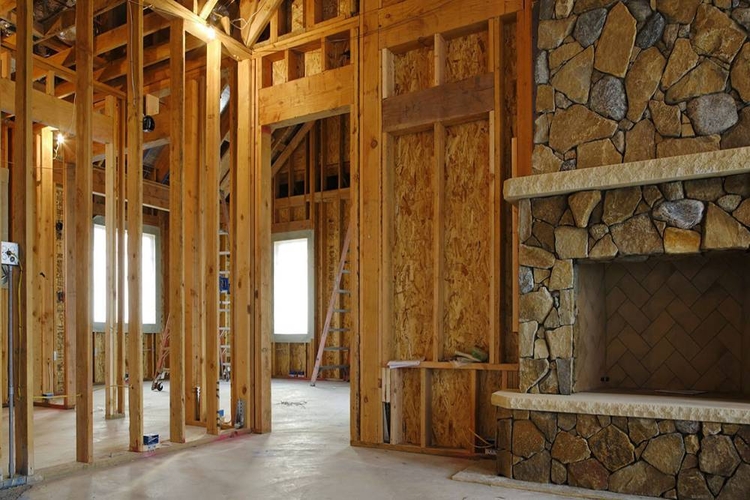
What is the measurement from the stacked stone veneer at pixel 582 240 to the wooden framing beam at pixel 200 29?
3.19 meters

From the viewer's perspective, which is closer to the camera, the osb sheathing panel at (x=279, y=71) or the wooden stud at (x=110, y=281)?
the osb sheathing panel at (x=279, y=71)

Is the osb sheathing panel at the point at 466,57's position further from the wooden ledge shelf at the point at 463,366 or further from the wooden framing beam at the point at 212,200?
the wooden ledge shelf at the point at 463,366

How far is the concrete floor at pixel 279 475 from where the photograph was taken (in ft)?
→ 12.1

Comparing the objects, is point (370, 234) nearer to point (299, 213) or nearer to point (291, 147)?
point (299, 213)

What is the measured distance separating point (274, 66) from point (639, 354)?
13.4 ft

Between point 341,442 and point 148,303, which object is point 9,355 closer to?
point 341,442

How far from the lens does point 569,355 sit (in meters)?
3.85

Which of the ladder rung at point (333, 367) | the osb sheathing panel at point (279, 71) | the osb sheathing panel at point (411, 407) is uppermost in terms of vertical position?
the osb sheathing panel at point (279, 71)

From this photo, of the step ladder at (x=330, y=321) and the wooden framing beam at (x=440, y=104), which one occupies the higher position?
the wooden framing beam at (x=440, y=104)

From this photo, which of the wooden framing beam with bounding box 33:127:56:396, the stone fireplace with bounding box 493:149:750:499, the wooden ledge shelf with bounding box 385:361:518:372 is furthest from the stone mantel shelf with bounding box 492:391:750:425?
the wooden framing beam with bounding box 33:127:56:396

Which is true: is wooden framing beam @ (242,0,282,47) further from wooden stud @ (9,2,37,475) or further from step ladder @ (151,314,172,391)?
step ladder @ (151,314,172,391)

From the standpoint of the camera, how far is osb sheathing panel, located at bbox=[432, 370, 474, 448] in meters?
4.64

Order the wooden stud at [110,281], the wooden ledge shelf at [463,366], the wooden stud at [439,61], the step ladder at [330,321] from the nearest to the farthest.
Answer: the wooden ledge shelf at [463,366]
the wooden stud at [439,61]
the wooden stud at [110,281]
the step ladder at [330,321]

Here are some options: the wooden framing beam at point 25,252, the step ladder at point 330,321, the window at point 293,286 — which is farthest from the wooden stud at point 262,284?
the window at point 293,286
